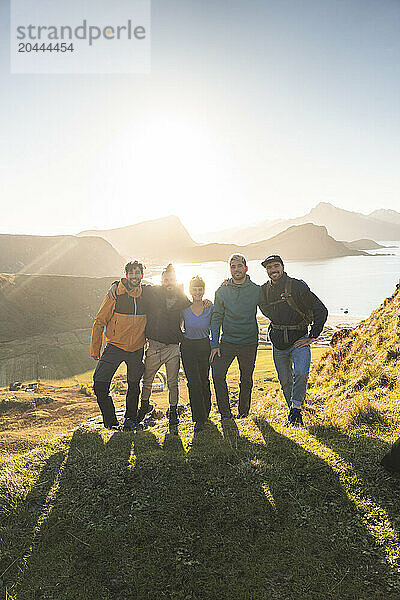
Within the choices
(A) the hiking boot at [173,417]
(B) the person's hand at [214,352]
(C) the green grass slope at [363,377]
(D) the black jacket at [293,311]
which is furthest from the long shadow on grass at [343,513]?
(A) the hiking boot at [173,417]

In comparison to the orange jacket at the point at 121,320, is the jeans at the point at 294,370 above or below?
below

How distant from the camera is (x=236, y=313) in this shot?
686 cm

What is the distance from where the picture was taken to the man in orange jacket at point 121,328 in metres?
7.06

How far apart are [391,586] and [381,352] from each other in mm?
7081

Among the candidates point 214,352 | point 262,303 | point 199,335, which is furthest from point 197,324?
point 262,303

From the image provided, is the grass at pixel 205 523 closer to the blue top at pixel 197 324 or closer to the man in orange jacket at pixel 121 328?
the man in orange jacket at pixel 121 328

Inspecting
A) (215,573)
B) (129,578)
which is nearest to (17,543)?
(129,578)

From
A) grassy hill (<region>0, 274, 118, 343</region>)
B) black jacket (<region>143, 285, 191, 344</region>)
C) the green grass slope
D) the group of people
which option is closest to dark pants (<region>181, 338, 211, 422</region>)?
the group of people

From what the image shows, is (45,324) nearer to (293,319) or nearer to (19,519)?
(293,319)

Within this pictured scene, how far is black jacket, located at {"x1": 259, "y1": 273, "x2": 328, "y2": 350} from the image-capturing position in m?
6.21

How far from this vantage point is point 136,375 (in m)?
7.47

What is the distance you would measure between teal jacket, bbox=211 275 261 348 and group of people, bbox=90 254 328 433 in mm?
19

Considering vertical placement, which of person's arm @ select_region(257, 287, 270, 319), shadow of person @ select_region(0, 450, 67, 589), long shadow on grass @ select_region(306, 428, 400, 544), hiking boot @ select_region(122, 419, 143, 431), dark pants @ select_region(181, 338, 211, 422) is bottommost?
hiking boot @ select_region(122, 419, 143, 431)

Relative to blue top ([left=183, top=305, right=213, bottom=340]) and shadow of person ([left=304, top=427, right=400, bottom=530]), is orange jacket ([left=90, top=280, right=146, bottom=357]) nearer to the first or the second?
blue top ([left=183, top=305, right=213, bottom=340])
